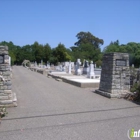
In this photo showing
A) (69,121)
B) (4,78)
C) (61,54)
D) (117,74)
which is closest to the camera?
(69,121)

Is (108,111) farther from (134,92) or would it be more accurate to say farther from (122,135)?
(134,92)

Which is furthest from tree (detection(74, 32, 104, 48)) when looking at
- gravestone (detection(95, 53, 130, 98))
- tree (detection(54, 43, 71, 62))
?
gravestone (detection(95, 53, 130, 98))

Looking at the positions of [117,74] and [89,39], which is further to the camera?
[89,39]

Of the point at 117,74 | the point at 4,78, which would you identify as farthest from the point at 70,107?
the point at 117,74

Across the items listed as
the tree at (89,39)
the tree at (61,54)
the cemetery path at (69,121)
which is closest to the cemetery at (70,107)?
the cemetery path at (69,121)

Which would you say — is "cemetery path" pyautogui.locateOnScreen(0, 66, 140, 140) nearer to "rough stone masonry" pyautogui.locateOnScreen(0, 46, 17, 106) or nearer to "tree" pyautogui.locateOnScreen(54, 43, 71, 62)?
"rough stone masonry" pyautogui.locateOnScreen(0, 46, 17, 106)

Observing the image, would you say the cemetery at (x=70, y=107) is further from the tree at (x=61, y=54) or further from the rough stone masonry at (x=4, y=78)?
the tree at (x=61, y=54)

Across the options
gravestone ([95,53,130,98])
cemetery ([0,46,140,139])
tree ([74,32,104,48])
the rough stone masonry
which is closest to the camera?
cemetery ([0,46,140,139])

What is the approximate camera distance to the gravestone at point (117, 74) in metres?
8.91

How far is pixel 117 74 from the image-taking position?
900cm

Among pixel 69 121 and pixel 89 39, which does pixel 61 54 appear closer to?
pixel 89 39

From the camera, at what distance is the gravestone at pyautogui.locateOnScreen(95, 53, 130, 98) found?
8.91m

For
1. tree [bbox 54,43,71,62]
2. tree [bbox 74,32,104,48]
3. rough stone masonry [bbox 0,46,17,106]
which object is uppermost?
tree [bbox 74,32,104,48]

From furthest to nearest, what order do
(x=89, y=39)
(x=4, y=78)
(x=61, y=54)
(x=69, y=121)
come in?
(x=89, y=39), (x=61, y=54), (x=4, y=78), (x=69, y=121)
